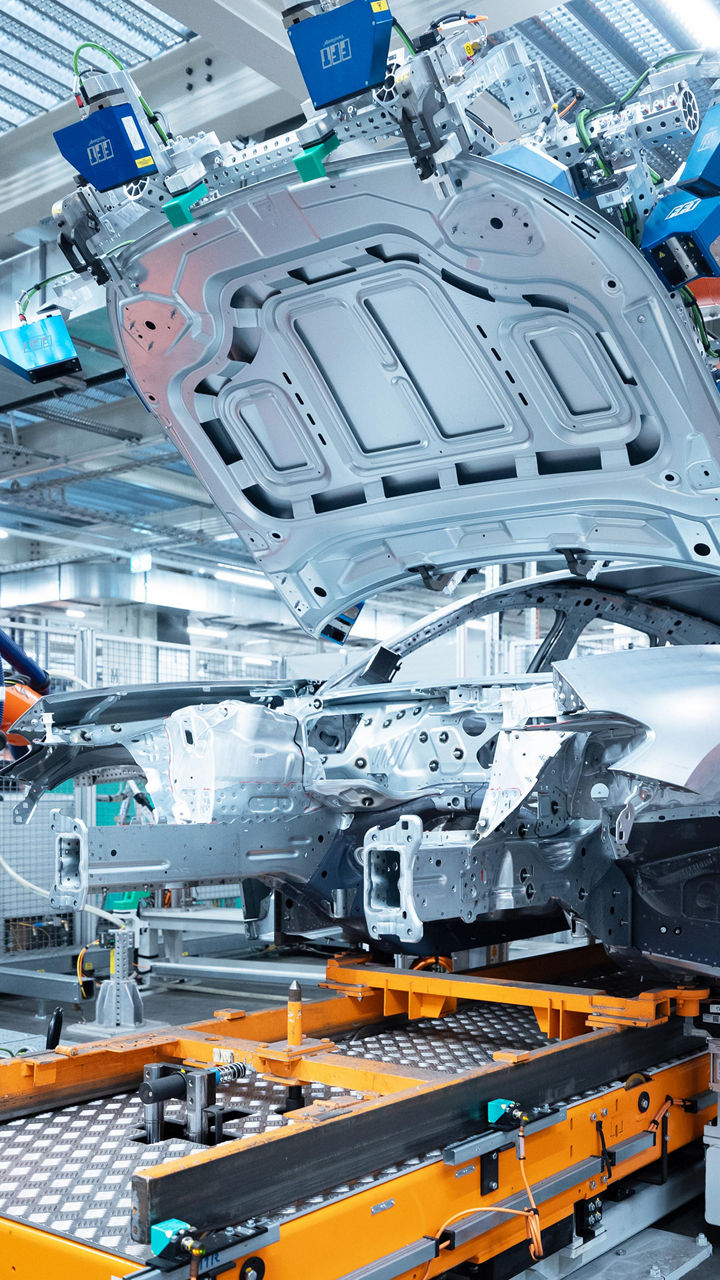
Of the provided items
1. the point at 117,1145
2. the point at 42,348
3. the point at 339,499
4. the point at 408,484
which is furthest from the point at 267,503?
the point at 117,1145

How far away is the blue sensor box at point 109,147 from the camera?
2891 millimetres

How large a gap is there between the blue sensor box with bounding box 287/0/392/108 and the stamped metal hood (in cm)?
24

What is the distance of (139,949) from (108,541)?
723cm

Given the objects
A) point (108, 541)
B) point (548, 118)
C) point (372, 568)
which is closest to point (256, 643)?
point (108, 541)

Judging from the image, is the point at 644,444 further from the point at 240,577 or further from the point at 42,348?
the point at 240,577

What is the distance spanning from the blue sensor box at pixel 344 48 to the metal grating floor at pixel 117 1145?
257 cm

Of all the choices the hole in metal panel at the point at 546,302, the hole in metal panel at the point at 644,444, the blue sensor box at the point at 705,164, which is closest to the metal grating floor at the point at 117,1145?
the hole in metal panel at the point at 644,444

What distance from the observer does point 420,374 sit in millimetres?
3525

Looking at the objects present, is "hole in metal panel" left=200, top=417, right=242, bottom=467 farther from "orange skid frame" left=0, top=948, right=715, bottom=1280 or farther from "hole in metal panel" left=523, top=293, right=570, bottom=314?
"orange skid frame" left=0, top=948, right=715, bottom=1280

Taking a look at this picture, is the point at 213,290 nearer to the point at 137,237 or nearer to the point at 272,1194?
the point at 137,237

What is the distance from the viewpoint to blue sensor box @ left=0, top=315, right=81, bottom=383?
10.9 feet

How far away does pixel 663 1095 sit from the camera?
12.5 feet

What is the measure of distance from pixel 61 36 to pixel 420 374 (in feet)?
10.9

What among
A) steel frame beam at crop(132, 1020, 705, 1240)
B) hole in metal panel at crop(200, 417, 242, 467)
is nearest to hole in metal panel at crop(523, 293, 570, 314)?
hole in metal panel at crop(200, 417, 242, 467)
